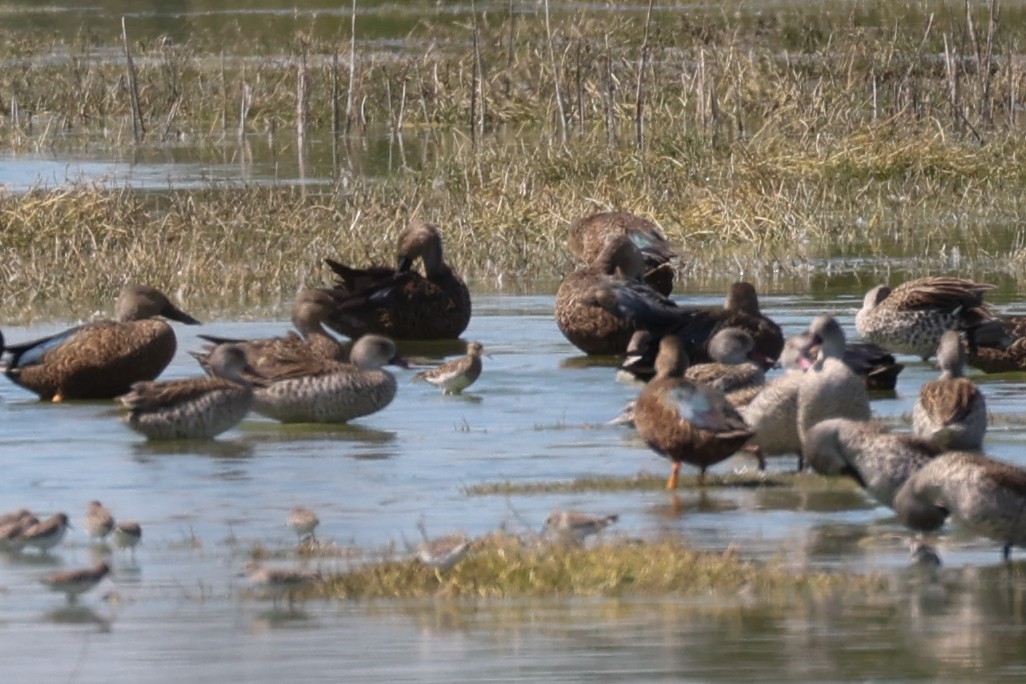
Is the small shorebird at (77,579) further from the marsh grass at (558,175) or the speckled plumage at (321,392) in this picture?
the marsh grass at (558,175)

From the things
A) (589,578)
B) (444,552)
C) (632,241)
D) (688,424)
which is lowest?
(589,578)

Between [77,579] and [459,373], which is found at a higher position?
[77,579]

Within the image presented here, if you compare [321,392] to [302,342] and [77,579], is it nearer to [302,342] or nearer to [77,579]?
[302,342]

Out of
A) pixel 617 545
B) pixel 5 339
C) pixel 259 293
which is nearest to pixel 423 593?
pixel 617 545

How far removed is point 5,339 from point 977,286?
6.27m

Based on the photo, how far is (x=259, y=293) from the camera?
1753 centimetres

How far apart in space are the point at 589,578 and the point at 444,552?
52 centimetres

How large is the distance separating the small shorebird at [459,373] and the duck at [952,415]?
319 cm

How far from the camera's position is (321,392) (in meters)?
11.8

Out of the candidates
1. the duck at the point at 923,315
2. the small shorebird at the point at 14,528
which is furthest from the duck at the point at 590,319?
the small shorebird at the point at 14,528

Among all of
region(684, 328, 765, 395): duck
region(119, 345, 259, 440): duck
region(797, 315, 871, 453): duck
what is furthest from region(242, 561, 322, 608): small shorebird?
region(684, 328, 765, 395): duck

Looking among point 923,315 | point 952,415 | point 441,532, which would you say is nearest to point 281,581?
point 441,532

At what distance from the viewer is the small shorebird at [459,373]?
1280 centimetres

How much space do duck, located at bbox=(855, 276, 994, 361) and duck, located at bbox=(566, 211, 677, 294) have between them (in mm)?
2441
